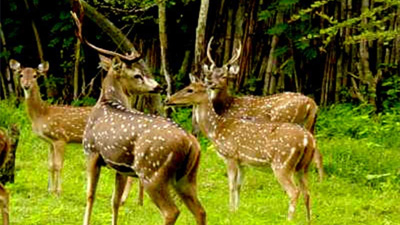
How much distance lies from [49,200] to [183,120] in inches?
226

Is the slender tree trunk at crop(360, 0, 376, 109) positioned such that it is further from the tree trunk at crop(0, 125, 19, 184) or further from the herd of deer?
the tree trunk at crop(0, 125, 19, 184)

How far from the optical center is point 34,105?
11.8 meters

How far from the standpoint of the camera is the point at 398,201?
35.1ft

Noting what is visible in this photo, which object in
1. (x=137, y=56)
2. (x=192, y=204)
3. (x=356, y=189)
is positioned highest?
(x=137, y=56)

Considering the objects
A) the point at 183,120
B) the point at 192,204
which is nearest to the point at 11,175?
the point at 192,204

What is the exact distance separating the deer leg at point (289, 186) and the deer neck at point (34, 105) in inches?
134

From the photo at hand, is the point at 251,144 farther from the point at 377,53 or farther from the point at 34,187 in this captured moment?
the point at 377,53

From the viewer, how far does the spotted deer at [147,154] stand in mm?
7590

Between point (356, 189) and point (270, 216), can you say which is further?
point (356, 189)

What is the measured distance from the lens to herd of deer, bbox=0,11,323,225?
301 inches

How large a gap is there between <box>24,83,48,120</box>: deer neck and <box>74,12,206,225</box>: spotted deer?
307 cm

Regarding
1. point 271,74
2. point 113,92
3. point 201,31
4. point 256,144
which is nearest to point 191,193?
point 113,92

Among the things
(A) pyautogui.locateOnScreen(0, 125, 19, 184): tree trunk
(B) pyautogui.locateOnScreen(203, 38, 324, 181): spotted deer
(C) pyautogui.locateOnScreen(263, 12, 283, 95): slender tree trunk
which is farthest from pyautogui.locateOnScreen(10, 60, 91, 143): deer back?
(C) pyautogui.locateOnScreen(263, 12, 283, 95): slender tree trunk

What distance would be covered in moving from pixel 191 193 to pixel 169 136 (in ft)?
1.77
